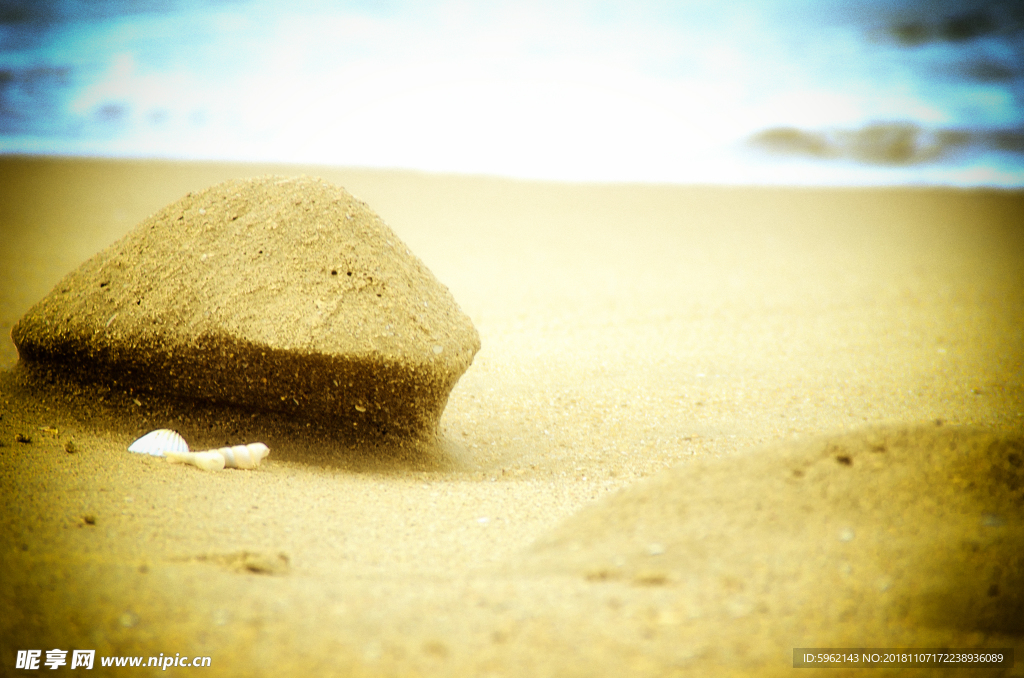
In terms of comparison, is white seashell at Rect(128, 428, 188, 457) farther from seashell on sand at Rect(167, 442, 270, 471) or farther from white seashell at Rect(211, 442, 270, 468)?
white seashell at Rect(211, 442, 270, 468)

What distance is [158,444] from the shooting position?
3166 mm

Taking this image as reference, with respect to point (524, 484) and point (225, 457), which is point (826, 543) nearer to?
point (524, 484)

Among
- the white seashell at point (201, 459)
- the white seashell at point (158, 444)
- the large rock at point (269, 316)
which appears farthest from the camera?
the large rock at point (269, 316)

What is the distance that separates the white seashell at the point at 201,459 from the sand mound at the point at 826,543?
147 cm

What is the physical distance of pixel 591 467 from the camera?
3.68 meters

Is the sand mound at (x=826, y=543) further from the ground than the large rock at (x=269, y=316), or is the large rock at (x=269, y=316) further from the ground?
the large rock at (x=269, y=316)

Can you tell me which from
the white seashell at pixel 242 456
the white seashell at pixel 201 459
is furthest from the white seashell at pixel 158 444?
the white seashell at pixel 242 456

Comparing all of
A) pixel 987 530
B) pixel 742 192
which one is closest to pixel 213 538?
pixel 987 530

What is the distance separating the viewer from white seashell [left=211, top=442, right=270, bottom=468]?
3107 mm

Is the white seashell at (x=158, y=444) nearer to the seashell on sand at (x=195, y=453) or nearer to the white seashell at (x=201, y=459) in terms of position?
the seashell on sand at (x=195, y=453)

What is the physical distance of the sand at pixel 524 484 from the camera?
5.98 ft

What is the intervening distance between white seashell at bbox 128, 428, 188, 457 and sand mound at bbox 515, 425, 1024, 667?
1.74 m

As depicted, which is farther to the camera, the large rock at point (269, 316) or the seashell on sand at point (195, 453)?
the large rock at point (269, 316)

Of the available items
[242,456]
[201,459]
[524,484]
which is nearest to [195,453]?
[201,459]
